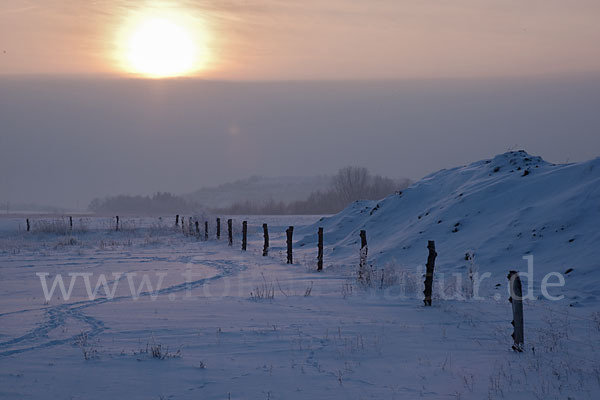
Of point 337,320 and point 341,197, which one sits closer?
point 337,320

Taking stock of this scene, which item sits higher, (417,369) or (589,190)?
(589,190)

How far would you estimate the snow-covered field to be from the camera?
625cm

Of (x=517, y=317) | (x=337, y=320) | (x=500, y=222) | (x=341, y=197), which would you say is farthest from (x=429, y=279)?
(x=341, y=197)

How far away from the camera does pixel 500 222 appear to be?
698 inches

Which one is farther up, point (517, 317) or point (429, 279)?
point (429, 279)

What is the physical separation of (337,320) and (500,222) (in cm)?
1027

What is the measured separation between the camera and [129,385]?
19.9 ft

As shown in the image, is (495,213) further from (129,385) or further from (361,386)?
(129,385)

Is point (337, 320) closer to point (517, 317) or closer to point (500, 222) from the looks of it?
point (517, 317)

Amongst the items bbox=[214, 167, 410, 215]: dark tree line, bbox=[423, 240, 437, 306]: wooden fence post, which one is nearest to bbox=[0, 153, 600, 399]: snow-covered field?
bbox=[423, 240, 437, 306]: wooden fence post

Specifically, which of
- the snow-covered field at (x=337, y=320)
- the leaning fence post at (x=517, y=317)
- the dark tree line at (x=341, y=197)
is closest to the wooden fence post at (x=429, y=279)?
the snow-covered field at (x=337, y=320)

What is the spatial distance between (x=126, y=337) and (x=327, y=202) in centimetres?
8523

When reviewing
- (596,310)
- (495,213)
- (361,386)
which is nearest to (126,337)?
(361,386)

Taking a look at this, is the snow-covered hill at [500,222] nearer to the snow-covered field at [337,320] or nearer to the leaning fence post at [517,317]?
the snow-covered field at [337,320]
